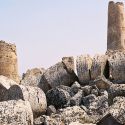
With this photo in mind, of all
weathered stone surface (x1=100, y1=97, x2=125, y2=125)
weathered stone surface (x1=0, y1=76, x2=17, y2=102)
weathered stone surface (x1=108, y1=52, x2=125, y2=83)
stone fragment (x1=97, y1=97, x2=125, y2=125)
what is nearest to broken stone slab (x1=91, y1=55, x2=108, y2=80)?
weathered stone surface (x1=108, y1=52, x2=125, y2=83)

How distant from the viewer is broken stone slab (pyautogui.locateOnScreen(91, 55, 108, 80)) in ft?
42.1

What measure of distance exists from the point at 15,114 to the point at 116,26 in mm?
19746

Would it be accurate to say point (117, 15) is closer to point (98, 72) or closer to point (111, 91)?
point (98, 72)

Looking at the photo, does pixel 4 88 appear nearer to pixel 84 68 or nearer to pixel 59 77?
pixel 59 77

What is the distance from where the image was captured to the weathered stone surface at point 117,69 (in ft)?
41.3

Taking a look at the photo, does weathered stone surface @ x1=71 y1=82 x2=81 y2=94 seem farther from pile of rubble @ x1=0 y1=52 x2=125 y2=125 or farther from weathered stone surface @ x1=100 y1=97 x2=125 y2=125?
weathered stone surface @ x1=100 y1=97 x2=125 y2=125

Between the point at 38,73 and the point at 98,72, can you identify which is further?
→ the point at 38,73

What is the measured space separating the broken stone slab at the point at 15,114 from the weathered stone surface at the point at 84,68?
4.42 meters

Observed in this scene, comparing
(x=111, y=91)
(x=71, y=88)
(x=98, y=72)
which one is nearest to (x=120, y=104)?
(x=111, y=91)

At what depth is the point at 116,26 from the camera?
2745cm

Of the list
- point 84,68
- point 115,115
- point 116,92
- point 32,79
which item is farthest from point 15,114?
point 32,79

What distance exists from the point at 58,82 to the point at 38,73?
1.69 meters

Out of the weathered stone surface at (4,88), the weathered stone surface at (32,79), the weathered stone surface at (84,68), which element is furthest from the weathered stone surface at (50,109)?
the weathered stone surface at (32,79)

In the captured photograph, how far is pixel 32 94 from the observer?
10.4 metres
